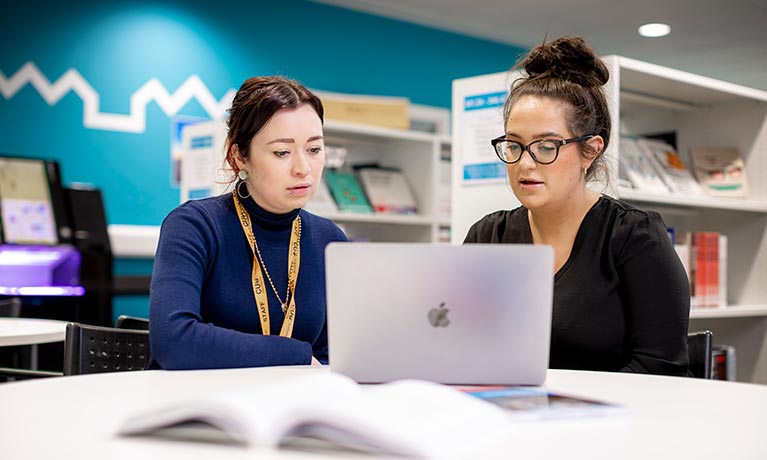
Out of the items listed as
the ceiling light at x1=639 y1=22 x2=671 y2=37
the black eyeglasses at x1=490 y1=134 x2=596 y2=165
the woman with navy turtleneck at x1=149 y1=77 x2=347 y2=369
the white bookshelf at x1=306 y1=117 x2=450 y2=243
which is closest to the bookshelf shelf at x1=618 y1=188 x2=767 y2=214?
the black eyeglasses at x1=490 y1=134 x2=596 y2=165

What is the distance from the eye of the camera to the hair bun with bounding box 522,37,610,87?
2182 mm

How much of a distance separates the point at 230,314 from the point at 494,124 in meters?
1.82

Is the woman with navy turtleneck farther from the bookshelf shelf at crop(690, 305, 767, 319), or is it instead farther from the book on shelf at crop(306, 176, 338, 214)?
the book on shelf at crop(306, 176, 338, 214)

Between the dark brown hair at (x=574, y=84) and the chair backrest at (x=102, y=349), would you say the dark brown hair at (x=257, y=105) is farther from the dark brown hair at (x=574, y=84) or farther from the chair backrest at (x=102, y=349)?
the dark brown hair at (x=574, y=84)

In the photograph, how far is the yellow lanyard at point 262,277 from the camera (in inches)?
73.7

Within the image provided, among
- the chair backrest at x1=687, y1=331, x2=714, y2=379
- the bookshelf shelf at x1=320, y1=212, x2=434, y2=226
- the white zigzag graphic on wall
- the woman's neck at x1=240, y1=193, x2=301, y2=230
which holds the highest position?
the white zigzag graphic on wall

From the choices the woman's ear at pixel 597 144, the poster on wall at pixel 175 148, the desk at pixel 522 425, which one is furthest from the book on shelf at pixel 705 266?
the poster on wall at pixel 175 148

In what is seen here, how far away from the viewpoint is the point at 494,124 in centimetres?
338

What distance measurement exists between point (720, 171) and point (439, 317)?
319 cm

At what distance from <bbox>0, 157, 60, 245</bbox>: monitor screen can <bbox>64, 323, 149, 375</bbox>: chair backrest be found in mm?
2637

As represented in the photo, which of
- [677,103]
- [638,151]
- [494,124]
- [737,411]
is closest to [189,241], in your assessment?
[737,411]

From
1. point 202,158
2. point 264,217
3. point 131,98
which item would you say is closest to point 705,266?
point 202,158

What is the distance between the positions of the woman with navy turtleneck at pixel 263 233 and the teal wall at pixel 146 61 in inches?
131

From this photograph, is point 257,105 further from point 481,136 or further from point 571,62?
point 481,136
